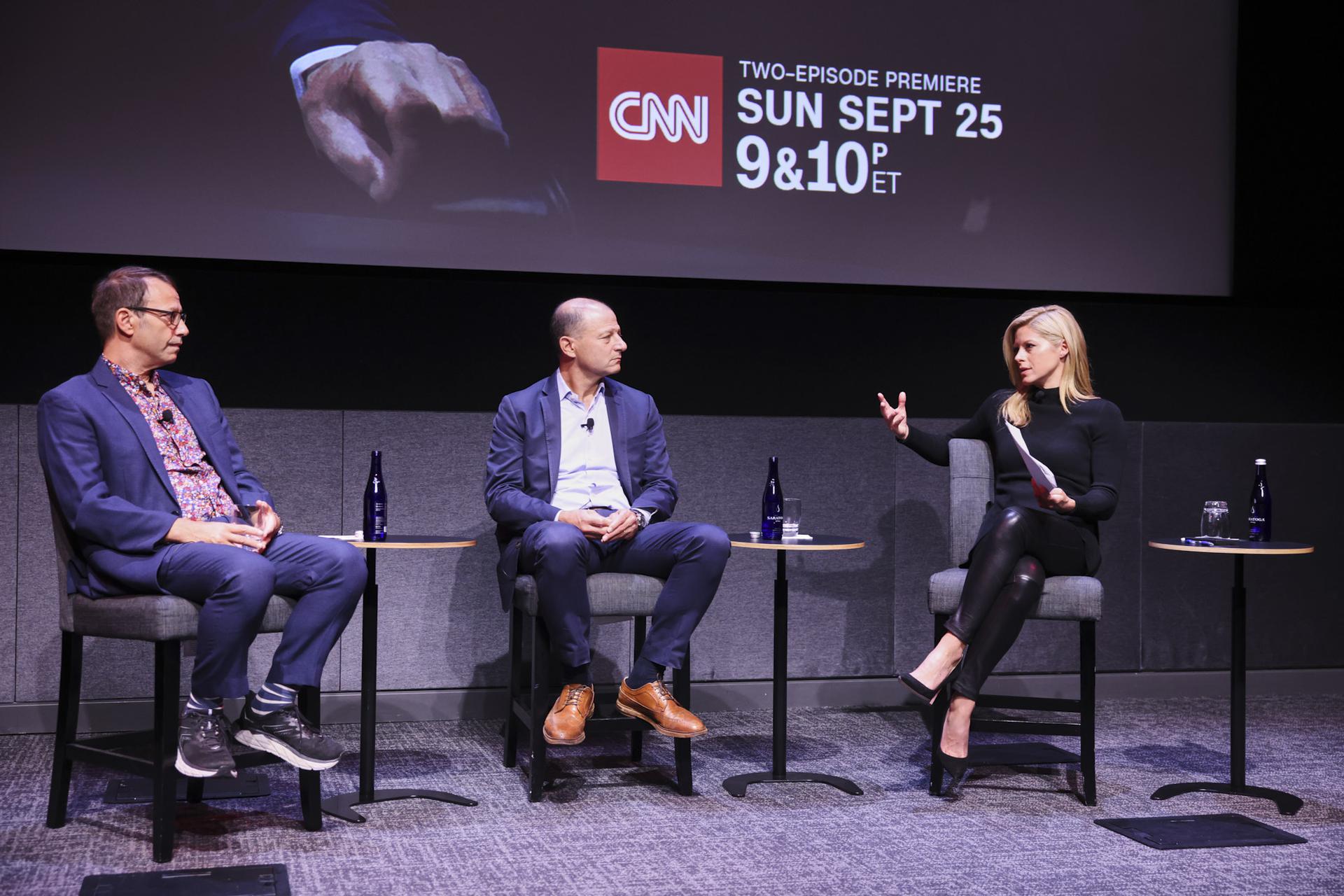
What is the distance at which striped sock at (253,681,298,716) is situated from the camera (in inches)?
117

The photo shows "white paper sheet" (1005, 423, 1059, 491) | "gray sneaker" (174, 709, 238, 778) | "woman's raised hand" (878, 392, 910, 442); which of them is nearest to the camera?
"gray sneaker" (174, 709, 238, 778)

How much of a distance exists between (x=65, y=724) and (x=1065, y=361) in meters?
2.86

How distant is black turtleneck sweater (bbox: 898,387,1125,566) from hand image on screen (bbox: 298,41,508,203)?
76.0 inches

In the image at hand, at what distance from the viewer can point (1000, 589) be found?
3.44 metres

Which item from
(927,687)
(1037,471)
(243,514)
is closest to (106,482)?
(243,514)

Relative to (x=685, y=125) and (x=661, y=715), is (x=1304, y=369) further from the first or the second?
(x=661, y=715)

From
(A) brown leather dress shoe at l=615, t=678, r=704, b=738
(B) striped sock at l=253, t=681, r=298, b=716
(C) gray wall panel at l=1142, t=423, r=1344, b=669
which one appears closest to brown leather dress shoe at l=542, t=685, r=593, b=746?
(A) brown leather dress shoe at l=615, t=678, r=704, b=738

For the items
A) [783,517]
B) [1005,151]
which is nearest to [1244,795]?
[783,517]

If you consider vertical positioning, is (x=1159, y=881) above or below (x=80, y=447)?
below

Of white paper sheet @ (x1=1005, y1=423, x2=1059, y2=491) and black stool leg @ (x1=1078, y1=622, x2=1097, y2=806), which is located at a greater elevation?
white paper sheet @ (x1=1005, y1=423, x2=1059, y2=491)

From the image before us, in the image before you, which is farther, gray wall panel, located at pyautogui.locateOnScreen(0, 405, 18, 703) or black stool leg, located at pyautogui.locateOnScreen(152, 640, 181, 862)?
gray wall panel, located at pyautogui.locateOnScreen(0, 405, 18, 703)

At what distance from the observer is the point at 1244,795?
11.5 ft

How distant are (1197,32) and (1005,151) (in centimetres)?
90

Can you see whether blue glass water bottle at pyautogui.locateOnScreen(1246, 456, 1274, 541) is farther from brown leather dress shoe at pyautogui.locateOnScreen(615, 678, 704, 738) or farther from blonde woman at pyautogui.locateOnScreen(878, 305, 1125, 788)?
brown leather dress shoe at pyautogui.locateOnScreen(615, 678, 704, 738)
